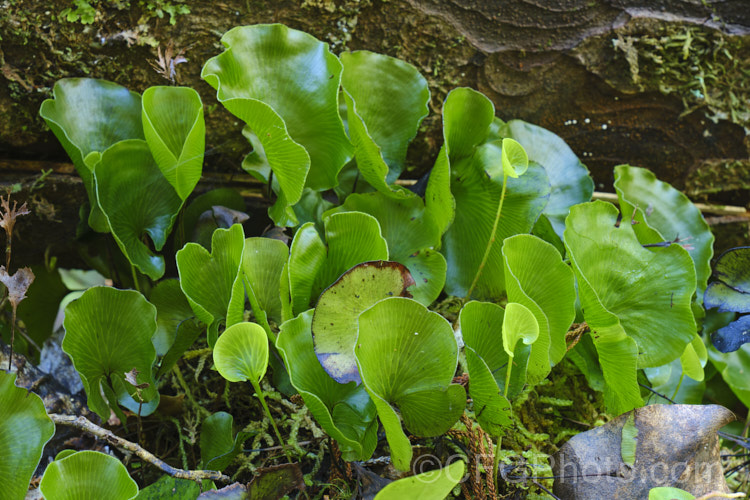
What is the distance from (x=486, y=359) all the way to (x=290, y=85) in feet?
1.68

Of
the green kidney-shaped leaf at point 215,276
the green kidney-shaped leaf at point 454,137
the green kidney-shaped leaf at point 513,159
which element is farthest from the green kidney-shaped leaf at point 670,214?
the green kidney-shaped leaf at point 215,276

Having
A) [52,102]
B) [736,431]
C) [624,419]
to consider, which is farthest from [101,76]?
[736,431]

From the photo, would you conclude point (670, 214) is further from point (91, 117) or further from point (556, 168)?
point (91, 117)

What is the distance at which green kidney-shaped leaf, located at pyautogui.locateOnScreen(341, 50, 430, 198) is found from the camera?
955mm

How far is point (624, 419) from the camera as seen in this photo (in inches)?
32.0

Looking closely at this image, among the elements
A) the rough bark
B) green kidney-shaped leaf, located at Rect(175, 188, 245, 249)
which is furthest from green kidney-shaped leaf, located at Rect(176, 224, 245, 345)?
the rough bark

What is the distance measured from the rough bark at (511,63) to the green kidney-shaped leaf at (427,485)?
83cm

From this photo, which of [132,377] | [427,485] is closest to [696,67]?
[427,485]

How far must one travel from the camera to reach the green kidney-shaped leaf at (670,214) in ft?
3.71

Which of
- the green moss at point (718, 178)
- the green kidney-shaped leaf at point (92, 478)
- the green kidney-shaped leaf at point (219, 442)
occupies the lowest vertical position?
the green kidney-shaped leaf at point (219, 442)

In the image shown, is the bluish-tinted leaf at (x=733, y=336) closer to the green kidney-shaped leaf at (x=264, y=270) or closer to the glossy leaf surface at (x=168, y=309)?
the green kidney-shaped leaf at (x=264, y=270)

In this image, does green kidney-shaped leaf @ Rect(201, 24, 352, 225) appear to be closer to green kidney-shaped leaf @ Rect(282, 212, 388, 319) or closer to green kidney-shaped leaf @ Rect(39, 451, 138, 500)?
green kidney-shaped leaf @ Rect(282, 212, 388, 319)

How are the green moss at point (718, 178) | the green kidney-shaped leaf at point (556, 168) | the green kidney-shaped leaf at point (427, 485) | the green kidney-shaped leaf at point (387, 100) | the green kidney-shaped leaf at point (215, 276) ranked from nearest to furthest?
the green kidney-shaped leaf at point (427, 485) < the green kidney-shaped leaf at point (215, 276) < the green kidney-shaped leaf at point (387, 100) < the green kidney-shaped leaf at point (556, 168) < the green moss at point (718, 178)

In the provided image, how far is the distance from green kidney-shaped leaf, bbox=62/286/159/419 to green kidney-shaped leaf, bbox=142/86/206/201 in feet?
0.62
